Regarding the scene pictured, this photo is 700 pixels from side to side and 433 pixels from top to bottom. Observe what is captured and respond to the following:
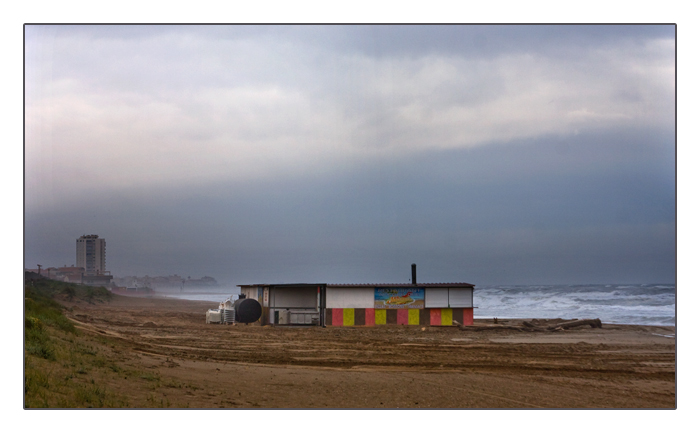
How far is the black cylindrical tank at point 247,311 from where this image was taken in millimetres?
37656

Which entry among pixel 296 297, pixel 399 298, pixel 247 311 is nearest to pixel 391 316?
pixel 399 298

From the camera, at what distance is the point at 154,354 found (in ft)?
70.2

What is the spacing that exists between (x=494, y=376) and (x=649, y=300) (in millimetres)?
55056

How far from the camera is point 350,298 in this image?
117 feet

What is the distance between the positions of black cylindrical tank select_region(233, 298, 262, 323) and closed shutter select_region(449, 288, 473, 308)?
12.6 metres

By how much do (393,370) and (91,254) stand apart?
82.8m

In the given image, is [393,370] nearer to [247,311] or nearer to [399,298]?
[399,298]

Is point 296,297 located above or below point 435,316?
above

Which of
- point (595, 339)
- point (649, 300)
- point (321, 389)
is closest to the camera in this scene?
point (321, 389)

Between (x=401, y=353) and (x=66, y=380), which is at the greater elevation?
(x=66, y=380)

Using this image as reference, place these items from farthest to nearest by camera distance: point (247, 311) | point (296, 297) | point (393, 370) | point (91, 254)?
point (91, 254) → point (296, 297) → point (247, 311) → point (393, 370)

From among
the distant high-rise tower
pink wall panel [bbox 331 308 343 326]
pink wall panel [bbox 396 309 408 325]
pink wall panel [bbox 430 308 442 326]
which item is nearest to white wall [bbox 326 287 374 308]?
pink wall panel [bbox 331 308 343 326]

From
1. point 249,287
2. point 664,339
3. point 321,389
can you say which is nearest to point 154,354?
point 321,389
